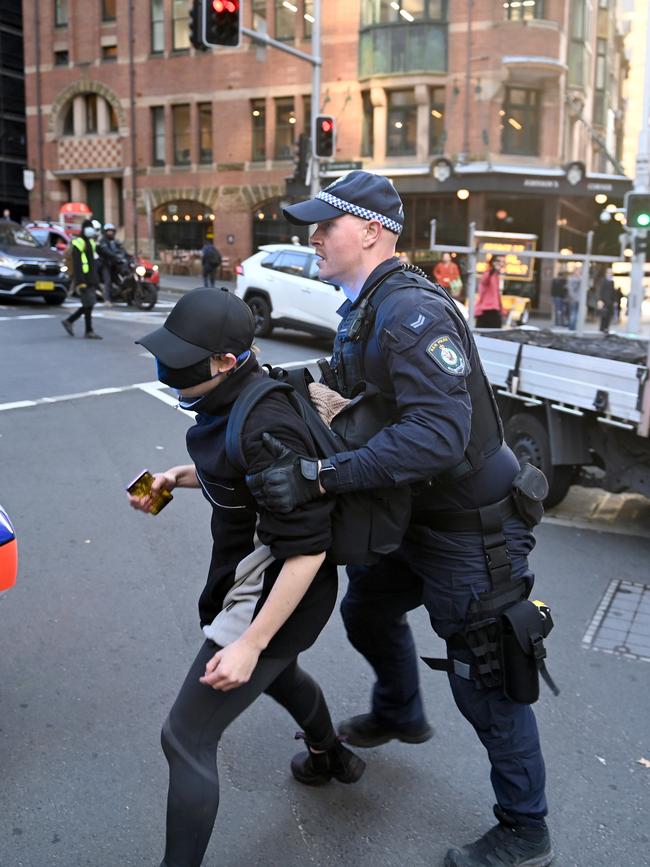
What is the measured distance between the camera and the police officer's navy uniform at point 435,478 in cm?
223

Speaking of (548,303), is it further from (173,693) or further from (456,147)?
(173,693)

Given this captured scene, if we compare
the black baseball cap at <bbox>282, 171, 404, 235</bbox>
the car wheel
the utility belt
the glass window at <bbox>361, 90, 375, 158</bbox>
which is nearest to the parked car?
the car wheel

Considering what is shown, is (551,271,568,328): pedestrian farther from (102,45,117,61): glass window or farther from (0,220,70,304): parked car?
(102,45,117,61): glass window

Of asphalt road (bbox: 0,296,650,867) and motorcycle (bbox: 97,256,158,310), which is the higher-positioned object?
motorcycle (bbox: 97,256,158,310)

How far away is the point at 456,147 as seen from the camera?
29172mm

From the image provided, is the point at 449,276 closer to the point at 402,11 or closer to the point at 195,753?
the point at 402,11

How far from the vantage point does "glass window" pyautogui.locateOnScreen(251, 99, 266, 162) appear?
111ft

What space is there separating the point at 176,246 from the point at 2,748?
112 ft

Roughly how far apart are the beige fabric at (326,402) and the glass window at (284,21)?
33445 millimetres

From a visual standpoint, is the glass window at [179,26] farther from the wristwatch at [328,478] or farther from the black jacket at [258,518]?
the wristwatch at [328,478]

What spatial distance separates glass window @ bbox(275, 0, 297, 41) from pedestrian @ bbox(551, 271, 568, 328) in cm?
1519

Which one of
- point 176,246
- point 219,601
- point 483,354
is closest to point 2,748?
point 219,601

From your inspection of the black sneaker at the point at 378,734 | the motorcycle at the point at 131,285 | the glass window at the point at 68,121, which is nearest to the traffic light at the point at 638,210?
the motorcycle at the point at 131,285

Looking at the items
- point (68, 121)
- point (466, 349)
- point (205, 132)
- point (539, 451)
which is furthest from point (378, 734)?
point (68, 121)
